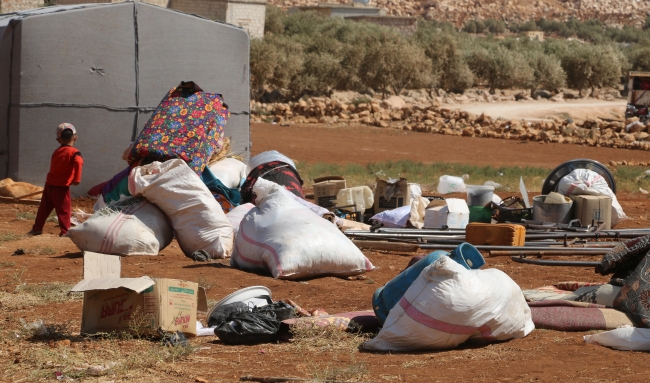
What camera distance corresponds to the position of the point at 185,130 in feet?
30.6

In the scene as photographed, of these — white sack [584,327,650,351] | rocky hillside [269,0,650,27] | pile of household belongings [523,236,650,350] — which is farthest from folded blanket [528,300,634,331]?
rocky hillside [269,0,650,27]

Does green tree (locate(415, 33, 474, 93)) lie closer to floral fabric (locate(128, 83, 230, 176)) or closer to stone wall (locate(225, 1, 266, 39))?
stone wall (locate(225, 1, 266, 39))

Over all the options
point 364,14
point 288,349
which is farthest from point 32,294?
point 364,14

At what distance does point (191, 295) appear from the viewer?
4.77m

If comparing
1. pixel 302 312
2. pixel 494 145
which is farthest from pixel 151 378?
pixel 494 145

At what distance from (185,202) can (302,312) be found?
2487mm

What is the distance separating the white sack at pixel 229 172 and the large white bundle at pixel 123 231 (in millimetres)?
2091

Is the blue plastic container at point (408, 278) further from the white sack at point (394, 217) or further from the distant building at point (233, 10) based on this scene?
the distant building at point (233, 10)

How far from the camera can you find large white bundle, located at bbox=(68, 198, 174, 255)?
23.5 ft

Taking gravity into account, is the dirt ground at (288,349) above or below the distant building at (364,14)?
below

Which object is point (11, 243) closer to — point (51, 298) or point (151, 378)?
point (51, 298)

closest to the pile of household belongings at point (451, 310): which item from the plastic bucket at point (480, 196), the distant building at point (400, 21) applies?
the plastic bucket at point (480, 196)

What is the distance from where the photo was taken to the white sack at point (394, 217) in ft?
29.9

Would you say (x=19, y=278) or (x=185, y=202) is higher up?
(x=185, y=202)
